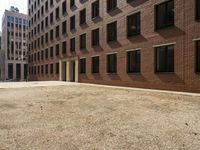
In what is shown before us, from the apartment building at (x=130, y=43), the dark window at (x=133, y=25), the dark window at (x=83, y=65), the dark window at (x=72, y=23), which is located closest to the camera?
the apartment building at (x=130, y=43)

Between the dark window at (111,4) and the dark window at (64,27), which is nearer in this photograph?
the dark window at (111,4)

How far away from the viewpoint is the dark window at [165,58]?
56.1ft

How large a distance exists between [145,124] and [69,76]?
1153 inches

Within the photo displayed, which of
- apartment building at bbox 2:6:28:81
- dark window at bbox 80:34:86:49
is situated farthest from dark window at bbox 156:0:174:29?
apartment building at bbox 2:6:28:81

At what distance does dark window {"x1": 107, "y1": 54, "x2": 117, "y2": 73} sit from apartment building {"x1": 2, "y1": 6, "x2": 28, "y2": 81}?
80.9 m

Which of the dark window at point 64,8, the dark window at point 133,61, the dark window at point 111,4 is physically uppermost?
the dark window at point 64,8

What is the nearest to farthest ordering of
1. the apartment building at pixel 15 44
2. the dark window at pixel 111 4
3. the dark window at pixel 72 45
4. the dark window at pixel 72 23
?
the dark window at pixel 111 4 < the dark window at pixel 72 45 < the dark window at pixel 72 23 < the apartment building at pixel 15 44

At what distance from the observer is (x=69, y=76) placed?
3578 cm

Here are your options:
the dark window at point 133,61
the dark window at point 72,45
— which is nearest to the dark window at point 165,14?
the dark window at point 133,61

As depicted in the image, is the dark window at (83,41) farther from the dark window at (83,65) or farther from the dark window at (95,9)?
the dark window at (95,9)

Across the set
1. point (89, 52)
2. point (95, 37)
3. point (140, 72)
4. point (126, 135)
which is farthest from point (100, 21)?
point (126, 135)

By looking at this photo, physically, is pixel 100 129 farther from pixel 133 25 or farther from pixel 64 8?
pixel 64 8

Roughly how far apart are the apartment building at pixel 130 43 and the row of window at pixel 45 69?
1026 mm

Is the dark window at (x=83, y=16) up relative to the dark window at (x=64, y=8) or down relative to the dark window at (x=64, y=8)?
down
